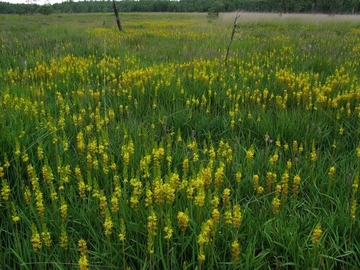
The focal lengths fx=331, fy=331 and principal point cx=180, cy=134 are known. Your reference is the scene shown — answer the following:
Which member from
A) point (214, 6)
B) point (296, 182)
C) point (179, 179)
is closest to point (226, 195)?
point (179, 179)

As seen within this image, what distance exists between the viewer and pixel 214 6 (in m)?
45.2

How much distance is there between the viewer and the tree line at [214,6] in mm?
56156

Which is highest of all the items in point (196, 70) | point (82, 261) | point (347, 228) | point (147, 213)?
point (196, 70)

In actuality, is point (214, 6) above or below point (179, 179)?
above

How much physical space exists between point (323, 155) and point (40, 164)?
239 cm

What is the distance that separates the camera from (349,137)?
10.8 feet

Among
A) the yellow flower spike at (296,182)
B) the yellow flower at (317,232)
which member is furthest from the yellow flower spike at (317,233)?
the yellow flower spike at (296,182)

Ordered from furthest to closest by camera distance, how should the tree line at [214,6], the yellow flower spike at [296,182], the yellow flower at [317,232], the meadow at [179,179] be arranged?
the tree line at [214,6] → the yellow flower spike at [296,182] → the meadow at [179,179] → the yellow flower at [317,232]

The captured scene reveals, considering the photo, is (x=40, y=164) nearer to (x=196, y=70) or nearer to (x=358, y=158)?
(x=358, y=158)

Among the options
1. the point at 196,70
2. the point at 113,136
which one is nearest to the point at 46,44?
the point at 196,70

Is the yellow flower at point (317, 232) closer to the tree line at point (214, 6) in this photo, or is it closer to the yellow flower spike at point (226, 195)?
the yellow flower spike at point (226, 195)

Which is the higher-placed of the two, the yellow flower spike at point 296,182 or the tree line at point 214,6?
the tree line at point 214,6

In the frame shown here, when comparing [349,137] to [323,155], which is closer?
[323,155]

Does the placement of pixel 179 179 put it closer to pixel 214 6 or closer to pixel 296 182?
pixel 296 182
